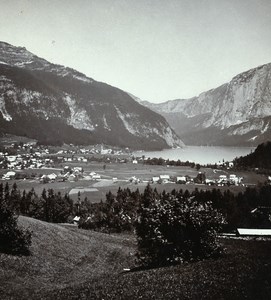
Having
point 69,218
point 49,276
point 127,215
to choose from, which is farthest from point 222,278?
point 69,218

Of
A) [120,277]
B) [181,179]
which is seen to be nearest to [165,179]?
[181,179]

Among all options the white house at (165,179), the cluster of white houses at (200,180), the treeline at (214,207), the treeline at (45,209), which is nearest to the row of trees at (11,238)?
the treeline at (214,207)

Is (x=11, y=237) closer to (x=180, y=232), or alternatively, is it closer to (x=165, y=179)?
(x=180, y=232)

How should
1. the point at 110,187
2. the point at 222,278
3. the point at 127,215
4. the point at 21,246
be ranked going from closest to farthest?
1. the point at 222,278
2. the point at 21,246
3. the point at 127,215
4. the point at 110,187

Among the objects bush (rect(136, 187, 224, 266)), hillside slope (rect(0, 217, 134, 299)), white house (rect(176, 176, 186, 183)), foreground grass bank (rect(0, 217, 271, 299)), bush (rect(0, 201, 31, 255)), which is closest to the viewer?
foreground grass bank (rect(0, 217, 271, 299))

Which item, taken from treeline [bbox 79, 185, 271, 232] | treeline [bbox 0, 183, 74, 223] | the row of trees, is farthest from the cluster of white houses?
the row of trees

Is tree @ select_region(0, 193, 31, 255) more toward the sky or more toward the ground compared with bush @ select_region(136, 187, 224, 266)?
more toward the ground

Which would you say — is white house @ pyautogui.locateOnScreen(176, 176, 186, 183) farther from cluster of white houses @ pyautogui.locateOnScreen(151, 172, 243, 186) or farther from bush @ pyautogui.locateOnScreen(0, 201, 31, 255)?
bush @ pyautogui.locateOnScreen(0, 201, 31, 255)

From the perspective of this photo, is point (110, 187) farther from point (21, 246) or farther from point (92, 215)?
point (21, 246)
